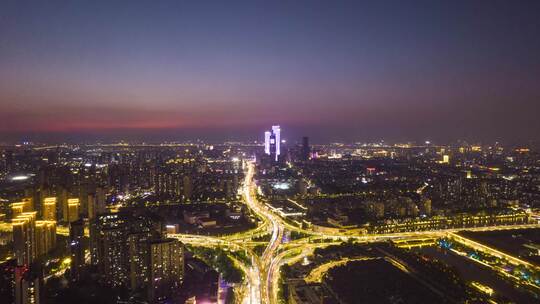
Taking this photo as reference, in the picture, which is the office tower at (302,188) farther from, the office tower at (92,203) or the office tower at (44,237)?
the office tower at (44,237)

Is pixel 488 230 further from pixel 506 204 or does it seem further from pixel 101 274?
pixel 101 274

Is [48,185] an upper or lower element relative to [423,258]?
upper

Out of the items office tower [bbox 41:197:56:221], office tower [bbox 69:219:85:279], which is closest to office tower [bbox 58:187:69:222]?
office tower [bbox 41:197:56:221]

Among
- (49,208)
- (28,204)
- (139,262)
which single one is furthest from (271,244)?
(28,204)

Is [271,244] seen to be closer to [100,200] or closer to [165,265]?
[165,265]

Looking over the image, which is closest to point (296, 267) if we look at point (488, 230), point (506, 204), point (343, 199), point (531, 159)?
point (488, 230)

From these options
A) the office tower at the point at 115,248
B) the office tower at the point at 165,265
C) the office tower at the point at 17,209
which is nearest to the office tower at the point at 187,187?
the office tower at the point at 17,209

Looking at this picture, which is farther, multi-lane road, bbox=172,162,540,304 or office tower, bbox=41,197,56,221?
office tower, bbox=41,197,56,221

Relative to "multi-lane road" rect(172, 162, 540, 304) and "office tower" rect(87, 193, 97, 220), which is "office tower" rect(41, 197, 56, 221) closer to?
"office tower" rect(87, 193, 97, 220)
